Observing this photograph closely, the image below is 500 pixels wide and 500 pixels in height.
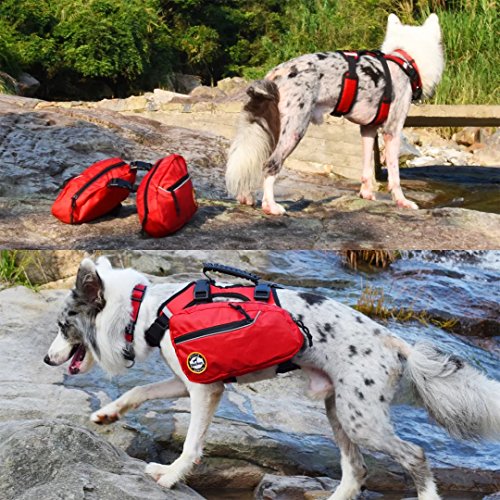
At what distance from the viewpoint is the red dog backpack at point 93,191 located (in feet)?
21.2

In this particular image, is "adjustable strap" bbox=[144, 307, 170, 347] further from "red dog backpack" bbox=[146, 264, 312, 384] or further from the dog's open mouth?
the dog's open mouth

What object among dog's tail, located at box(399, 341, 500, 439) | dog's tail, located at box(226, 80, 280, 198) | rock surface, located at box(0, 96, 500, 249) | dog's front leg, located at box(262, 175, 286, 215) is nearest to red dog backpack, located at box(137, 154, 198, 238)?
rock surface, located at box(0, 96, 500, 249)

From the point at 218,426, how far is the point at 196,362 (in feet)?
3.08

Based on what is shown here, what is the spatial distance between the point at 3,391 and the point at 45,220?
262 centimetres

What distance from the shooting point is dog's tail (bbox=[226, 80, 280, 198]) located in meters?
6.52

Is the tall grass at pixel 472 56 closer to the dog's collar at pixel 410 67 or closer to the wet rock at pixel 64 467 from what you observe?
the dog's collar at pixel 410 67

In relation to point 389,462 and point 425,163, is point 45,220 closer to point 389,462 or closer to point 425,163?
point 389,462

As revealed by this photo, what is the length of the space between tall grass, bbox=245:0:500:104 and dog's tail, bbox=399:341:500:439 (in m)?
10.1

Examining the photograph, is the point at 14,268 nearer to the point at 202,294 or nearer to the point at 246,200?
the point at 246,200

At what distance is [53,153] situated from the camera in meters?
8.00

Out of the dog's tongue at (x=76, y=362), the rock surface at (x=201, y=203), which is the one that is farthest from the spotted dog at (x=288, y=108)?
the dog's tongue at (x=76, y=362)

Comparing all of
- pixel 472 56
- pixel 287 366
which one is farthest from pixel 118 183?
pixel 472 56

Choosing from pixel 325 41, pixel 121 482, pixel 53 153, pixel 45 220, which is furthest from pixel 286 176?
pixel 325 41

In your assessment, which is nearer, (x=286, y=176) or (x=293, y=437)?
(x=293, y=437)
